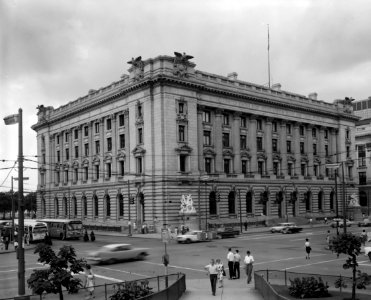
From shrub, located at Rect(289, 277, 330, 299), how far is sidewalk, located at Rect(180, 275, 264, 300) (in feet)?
5.55

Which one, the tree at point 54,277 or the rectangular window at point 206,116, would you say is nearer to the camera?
the tree at point 54,277

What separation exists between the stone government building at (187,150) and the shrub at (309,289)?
4568 cm

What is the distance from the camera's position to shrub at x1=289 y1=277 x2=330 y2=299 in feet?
63.7

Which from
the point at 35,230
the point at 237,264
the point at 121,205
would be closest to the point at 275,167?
the point at 121,205

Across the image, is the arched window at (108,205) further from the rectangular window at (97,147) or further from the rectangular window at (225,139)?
the rectangular window at (225,139)

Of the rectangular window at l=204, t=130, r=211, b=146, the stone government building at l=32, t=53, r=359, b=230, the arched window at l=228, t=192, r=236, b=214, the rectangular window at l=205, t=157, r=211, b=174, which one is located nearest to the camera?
the stone government building at l=32, t=53, r=359, b=230

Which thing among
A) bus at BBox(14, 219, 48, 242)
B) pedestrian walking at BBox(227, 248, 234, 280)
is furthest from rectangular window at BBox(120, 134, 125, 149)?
pedestrian walking at BBox(227, 248, 234, 280)

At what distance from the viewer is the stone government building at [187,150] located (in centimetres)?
6694

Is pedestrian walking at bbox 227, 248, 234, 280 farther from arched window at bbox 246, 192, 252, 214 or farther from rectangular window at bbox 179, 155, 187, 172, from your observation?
arched window at bbox 246, 192, 252, 214

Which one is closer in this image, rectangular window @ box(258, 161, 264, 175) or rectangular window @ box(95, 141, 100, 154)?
rectangular window @ box(258, 161, 264, 175)

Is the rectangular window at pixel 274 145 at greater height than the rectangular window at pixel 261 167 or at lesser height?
greater

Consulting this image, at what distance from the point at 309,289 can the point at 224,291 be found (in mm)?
4435

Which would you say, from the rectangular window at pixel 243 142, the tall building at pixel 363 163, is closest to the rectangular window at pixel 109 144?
the rectangular window at pixel 243 142

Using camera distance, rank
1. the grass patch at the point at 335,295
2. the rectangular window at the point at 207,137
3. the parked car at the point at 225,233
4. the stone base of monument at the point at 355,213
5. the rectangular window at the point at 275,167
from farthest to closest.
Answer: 1. the stone base of monument at the point at 355,213
2. the rectangular window at the point at 275,167
3. the rectangular window at the point at 207,137
4. the parked car at the point at 225,233
5. the grass patch at the point at 335,295
